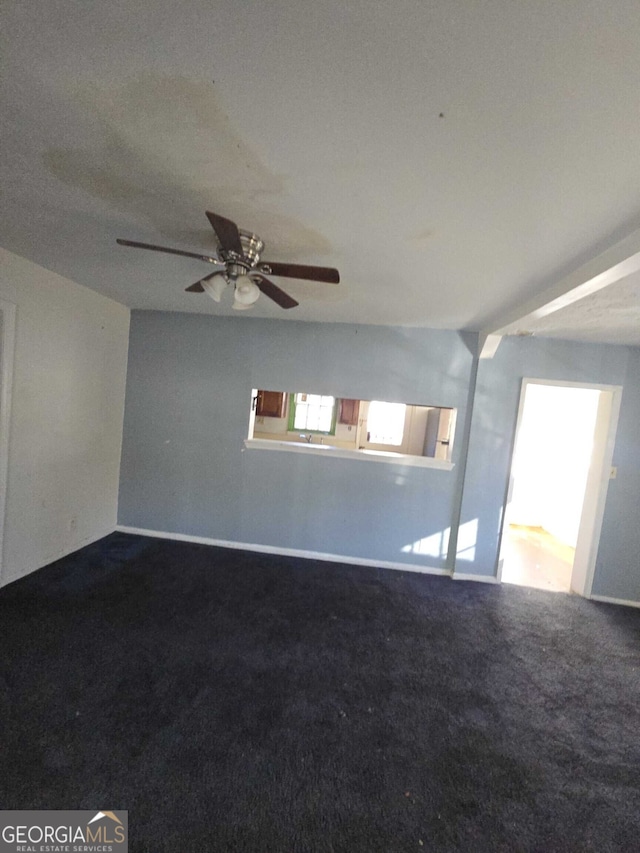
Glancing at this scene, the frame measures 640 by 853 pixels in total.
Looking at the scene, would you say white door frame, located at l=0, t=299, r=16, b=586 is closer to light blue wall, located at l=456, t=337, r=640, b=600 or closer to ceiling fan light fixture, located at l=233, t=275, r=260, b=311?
ceiling fan light fixture, located at l=233, t=275, r=260, b=311

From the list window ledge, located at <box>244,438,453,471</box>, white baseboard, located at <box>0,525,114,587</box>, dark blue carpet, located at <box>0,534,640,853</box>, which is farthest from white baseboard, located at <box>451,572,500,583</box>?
white baseboard, located at <box>0,525,114,587</box>

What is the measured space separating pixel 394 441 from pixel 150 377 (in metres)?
4.34

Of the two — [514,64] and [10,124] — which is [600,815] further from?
[10,124]

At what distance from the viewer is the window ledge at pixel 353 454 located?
329 cm

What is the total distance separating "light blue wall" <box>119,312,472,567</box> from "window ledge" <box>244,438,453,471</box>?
0.05 metres

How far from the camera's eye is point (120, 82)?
941mm

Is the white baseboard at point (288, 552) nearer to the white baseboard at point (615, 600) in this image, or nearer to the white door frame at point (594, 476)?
the white door frame at point (594, 476)

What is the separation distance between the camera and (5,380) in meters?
2.35

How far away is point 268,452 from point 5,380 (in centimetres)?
207

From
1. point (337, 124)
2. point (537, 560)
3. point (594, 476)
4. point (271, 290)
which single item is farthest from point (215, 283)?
point (537, 560)

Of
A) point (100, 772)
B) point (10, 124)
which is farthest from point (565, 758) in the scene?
point (10, 124)

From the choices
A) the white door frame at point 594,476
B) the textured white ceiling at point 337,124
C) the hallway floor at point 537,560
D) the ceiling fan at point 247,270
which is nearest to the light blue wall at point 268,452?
the white door frame at point 594,476

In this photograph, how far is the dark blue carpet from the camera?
1.27 metres

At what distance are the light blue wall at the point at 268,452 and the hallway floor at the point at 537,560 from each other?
3.11 feet
